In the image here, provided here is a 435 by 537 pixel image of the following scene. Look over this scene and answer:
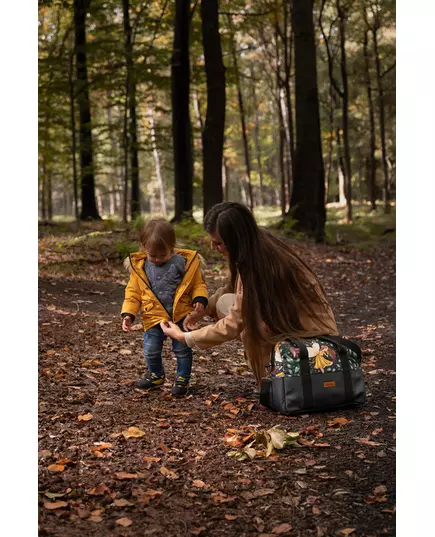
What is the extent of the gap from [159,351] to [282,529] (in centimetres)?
192

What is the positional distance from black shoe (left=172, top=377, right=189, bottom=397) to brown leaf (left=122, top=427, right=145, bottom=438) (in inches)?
25.7

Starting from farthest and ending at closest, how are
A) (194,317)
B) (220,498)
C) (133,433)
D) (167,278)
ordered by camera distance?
(167,278) → (194,317) → (133,433) → (220,498)

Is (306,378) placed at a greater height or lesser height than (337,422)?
greater

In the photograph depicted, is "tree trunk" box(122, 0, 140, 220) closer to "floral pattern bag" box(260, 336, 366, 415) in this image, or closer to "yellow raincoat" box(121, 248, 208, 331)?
"yellow raincoat" box(121, 248, 208, 331)

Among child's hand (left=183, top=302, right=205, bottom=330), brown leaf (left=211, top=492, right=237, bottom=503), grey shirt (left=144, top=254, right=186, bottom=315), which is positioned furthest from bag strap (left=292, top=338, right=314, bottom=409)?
brown leaf (left=211, top=492, right=237, bottom=503)

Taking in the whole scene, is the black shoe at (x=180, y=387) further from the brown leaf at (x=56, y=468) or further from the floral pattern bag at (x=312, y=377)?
the brown leaf at (x=56, y=468)

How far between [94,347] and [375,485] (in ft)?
9.48

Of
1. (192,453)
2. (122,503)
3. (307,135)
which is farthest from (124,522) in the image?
(307,135)

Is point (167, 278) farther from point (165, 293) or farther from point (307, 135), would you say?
point (307, 135)

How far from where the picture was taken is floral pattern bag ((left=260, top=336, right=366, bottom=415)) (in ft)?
11.6

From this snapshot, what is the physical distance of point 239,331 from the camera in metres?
3.58

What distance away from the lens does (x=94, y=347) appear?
4.98 meters
